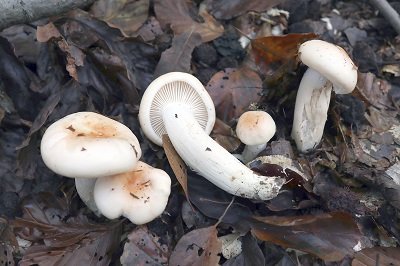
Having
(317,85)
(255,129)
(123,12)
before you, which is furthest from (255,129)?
(123,12)

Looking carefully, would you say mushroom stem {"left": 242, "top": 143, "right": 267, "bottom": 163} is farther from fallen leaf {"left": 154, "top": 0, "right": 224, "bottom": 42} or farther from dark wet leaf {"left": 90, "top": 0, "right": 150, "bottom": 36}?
dark wet leaf {"left": 90, "top": 0, "right": 150, "bottom": 36}

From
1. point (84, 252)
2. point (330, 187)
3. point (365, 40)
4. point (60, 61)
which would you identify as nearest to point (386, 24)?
point (365, 40)

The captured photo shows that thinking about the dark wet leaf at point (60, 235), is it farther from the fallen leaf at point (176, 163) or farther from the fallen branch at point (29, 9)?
the fallen branch at point (29, 9)

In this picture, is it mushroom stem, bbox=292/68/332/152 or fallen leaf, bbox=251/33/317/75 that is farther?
fallen leaf, bbox=251/33/317/75

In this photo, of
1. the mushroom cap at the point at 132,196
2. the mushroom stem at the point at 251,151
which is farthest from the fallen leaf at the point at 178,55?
the mushroom cap at the point at 132,196

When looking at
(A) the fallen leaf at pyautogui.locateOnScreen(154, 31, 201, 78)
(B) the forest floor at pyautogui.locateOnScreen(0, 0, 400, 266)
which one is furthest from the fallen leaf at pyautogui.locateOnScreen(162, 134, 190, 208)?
(A) the fallen leaf at pyautogui.locateOnScreen(154, 31, 201, 78)

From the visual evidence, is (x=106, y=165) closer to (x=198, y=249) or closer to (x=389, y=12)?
(x=198, y=249)

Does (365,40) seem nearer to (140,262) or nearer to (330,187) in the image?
(330,187)
